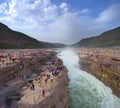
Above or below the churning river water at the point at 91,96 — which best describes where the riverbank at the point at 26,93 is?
above

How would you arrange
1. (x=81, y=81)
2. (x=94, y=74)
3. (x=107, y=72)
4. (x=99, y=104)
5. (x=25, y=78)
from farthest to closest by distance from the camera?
(x=94, y=74), (x=107, y=72), (x=81, y=81), (x=25, y=78), (x=99, y=104)

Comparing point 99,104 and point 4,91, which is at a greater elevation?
point 4,91

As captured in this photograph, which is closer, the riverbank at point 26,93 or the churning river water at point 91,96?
the riverbank at point 26,93

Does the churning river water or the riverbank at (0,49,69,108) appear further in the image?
the churning river water

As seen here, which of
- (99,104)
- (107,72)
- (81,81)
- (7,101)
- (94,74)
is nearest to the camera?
(7,101)

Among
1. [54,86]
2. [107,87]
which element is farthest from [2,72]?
[107,87]

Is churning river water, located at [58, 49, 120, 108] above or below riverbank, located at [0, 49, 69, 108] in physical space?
below

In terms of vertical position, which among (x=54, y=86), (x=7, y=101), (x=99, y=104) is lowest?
(x=99, y=104)

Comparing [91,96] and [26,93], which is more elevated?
[26,93]

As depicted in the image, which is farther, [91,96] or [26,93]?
[91,96]

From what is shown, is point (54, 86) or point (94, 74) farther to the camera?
point (94, 74)

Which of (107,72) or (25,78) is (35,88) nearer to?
(25,78)
